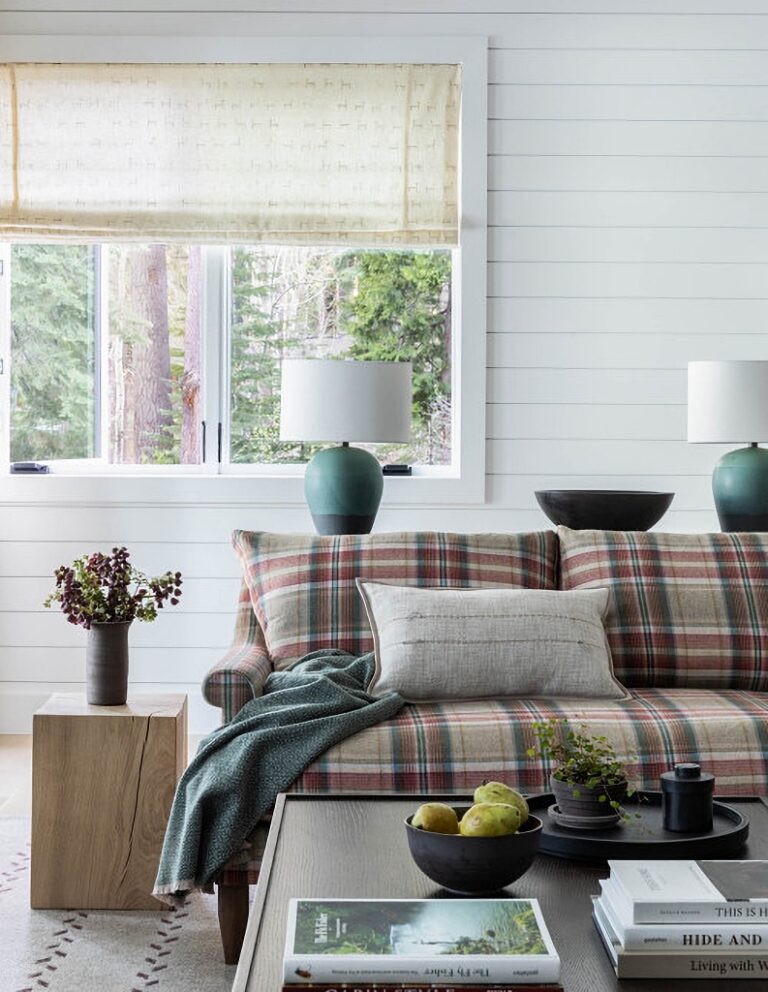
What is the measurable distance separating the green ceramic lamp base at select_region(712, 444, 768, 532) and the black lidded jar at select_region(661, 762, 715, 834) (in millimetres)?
2120

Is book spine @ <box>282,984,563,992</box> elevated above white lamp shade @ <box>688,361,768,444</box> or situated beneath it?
situated beneath

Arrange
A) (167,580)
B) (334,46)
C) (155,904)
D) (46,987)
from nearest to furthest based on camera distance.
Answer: (46,987) < (155,904) < (167,580) < (334,46)

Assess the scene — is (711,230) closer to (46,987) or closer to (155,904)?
(155,904)

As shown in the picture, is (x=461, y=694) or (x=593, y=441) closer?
(x=461, y=694)

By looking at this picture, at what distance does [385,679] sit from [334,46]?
2782 millimetres

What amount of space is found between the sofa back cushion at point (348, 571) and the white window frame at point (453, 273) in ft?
4.42

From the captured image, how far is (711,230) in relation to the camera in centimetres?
478

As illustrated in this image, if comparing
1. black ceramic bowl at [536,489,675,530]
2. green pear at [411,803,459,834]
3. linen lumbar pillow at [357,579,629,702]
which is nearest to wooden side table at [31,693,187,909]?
linen lumbar pillow at [357,579,629,702]

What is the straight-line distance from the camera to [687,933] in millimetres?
1493

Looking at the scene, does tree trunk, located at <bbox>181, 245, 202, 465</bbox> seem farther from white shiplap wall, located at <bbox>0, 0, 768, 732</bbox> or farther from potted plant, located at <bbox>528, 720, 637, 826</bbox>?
potted plant, located at <bbox>528, 720, 637, 826</bbox>

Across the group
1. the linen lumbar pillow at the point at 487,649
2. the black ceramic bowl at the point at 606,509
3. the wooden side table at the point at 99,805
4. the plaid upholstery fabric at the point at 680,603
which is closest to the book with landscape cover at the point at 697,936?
the linen lumbar pillow at the point at 487,649

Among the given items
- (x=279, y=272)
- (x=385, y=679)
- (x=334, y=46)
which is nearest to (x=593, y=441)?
(x=279, y=272)

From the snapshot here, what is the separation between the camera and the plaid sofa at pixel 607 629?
107 inches

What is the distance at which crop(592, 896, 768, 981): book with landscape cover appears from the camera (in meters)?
1.48
